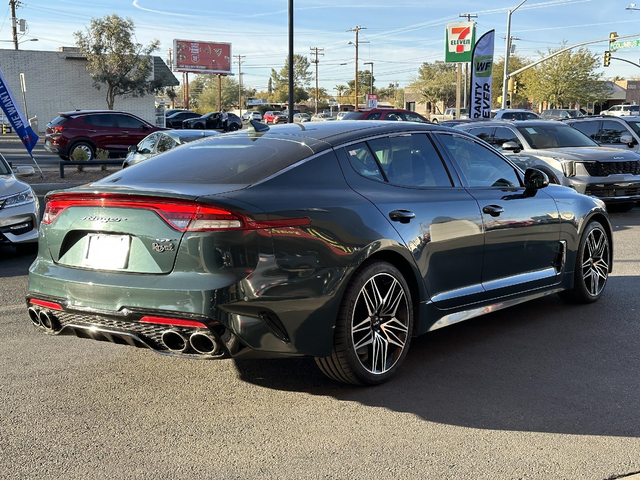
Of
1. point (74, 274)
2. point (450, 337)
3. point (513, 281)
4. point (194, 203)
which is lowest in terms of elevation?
point (450, 337)

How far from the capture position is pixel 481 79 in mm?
27859

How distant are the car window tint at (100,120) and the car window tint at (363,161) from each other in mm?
21568

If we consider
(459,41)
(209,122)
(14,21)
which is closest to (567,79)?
(459,41)

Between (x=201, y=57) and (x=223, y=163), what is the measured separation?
237 feet

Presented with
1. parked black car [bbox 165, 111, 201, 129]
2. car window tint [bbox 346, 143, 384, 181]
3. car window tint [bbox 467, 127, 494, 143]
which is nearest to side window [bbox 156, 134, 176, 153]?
car window tint [bbox 467, 127, 494, 143]

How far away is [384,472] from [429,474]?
206 mm

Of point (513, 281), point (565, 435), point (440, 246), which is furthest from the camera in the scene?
point (513, 281)

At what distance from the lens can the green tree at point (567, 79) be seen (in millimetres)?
68500

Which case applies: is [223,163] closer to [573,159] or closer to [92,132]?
[573,159]

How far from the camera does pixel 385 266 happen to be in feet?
14.5

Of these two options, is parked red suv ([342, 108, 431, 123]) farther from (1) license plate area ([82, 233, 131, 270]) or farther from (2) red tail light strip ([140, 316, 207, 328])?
(2) red tail light strip ([140, 316, 207, 328])

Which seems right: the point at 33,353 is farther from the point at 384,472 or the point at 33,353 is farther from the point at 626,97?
the point at 626,97

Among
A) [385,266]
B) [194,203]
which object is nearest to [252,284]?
[194,203]

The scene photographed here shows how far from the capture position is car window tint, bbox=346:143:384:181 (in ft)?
15.2
